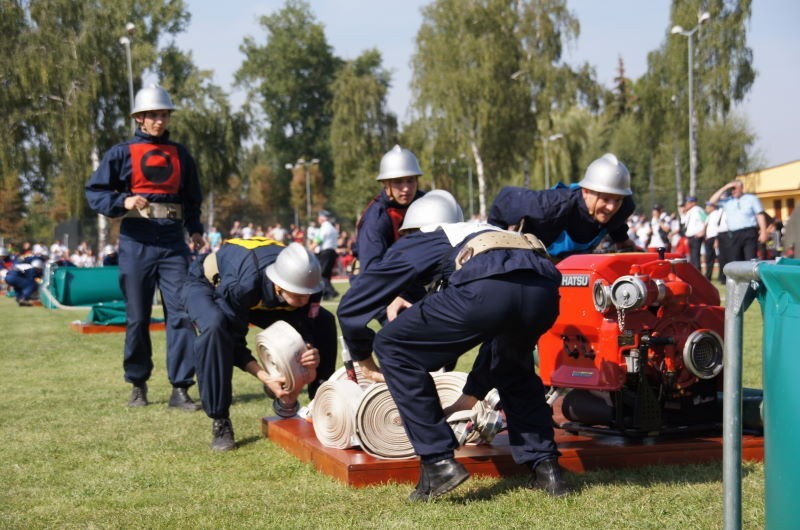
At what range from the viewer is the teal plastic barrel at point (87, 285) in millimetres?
17625

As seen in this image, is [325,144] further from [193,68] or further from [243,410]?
[243,410]

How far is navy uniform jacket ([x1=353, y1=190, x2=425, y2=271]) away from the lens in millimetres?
6930

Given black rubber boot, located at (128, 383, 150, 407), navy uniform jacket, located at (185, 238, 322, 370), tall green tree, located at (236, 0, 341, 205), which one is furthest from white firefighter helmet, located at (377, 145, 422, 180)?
tall green tree, located at (236, 0, 341, 205)

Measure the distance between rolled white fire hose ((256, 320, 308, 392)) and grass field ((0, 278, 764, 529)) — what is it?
0.48 meters

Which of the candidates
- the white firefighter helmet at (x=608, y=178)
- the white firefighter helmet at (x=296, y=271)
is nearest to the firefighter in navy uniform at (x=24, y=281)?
the white firefighter helmet at (x=296, y=271)

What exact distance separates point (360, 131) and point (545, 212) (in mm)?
58957

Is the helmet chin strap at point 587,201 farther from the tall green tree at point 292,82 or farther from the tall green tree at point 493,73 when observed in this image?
the tall green tree at point 292,82

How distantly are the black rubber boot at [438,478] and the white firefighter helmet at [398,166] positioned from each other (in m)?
2.54

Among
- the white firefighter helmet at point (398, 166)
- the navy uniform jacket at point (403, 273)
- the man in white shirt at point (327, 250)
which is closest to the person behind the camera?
the navy uniform jacket at point (403, 273)

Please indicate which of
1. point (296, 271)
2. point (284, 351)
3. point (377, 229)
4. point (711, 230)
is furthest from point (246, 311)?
point (711, 230)

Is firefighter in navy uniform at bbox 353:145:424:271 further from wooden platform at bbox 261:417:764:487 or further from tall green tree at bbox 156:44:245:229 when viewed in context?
tall green tree at bbox 156:44:245:229

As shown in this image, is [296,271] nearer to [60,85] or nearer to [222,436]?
[222,436]

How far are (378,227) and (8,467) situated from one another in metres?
2.80

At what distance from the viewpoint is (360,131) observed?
6450 cm
